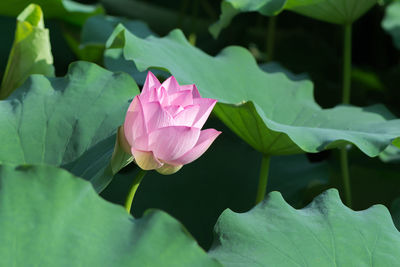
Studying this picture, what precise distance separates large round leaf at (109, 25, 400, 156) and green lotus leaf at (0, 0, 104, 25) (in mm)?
428

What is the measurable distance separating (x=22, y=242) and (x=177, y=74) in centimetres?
56

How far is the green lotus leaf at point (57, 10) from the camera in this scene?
1.59 metres

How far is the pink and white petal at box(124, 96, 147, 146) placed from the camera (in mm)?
710

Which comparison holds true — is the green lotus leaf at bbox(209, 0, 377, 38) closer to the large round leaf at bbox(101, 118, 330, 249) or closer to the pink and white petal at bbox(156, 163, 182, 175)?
the large round leaf at bbox(101, 118, 330, 249)

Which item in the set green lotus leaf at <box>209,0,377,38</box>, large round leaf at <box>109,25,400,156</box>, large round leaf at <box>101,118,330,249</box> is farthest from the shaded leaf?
green lotus leaf at <box>209,0,377,38</box>

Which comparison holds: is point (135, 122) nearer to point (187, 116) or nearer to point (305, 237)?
point (187, 116)

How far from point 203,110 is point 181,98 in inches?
1.2

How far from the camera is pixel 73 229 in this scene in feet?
2.17

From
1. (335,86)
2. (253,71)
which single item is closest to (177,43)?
(253,71)

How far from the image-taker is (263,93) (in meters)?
1.36

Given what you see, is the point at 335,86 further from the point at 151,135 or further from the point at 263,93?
the point at 151,135

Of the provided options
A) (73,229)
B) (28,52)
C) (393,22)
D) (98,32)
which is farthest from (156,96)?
(393,22)

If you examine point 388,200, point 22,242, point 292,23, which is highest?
point 22,242

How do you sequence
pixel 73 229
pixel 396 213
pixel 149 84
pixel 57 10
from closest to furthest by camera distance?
pixel 73 229 → pixel 149 84 → pixel 396 213 → pixel 57 10
